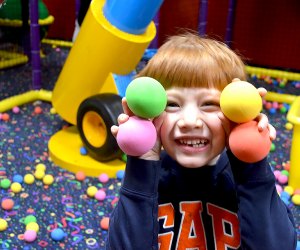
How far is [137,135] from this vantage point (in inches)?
26.9

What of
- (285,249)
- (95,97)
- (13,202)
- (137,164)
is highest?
(137,164)

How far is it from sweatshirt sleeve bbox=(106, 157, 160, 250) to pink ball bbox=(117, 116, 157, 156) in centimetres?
6

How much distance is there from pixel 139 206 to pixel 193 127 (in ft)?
0.53

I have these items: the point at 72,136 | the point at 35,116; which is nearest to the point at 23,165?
the point at 72,136

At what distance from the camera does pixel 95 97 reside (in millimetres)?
1787

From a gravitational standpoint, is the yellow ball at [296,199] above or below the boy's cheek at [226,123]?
below

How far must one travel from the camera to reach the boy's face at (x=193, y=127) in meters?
0.73

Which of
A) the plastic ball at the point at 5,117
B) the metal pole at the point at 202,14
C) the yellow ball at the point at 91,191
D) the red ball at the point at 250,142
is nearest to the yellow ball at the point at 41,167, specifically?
the yellow ball at the point at 91,191

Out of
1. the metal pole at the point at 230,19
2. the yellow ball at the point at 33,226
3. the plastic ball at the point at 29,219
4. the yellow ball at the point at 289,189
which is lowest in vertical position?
the plastic ball at the point at 29,219

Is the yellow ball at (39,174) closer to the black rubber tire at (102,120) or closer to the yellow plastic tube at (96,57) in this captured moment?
the black rubber tire at (102,120)

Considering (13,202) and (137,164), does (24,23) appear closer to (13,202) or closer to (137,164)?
(13,202)

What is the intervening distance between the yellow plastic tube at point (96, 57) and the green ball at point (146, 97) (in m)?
1.17

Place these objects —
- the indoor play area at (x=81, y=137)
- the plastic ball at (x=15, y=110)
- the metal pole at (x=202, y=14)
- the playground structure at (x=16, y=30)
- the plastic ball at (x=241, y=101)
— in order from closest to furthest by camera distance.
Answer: the plastic ball at (x=241, y=101) → the indoor play area at (x=81, y=137) → the plastic ball at (x=15, y=110) → the metal pole at (x=202, y=14) → the playground structure at (x=16, y=30)

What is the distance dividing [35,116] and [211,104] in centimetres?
176
